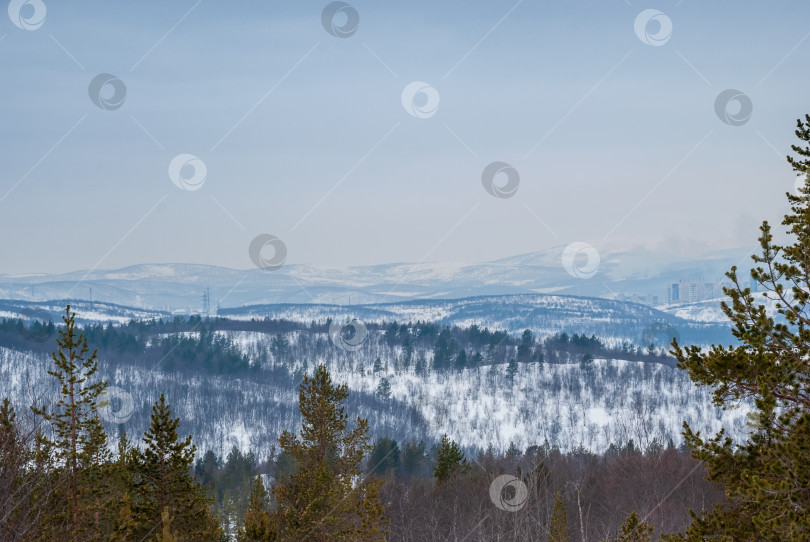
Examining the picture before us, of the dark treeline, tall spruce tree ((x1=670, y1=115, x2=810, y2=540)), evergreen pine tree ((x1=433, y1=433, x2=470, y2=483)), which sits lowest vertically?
the dark treeline

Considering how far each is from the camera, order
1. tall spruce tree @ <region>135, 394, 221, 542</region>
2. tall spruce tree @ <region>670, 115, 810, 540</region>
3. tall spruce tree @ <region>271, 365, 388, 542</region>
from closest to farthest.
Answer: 1. tall spruce tree @ <region>670, 115, 810, 540</region>
2. tall spruce tree @ <region>135, 394, 221, 542</region>
3. tall spruce tree @ <region>271, 365, 388, 542</region>

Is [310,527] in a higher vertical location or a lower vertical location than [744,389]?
lower

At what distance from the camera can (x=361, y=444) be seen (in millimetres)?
26312

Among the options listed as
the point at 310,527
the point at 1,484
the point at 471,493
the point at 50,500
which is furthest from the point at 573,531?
the point at 1,484

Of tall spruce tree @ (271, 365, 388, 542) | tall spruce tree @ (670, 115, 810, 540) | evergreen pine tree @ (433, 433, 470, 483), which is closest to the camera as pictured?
tall spruce tree @ (670, 115, 810, 540)

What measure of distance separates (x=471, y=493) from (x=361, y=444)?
1186 inches

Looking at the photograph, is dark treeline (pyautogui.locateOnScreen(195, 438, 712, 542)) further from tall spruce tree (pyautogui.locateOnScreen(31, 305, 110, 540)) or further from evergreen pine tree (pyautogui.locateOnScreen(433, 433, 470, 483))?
tall spruce tree (pyautogui.locateOnScreen(31, 305, 110, 540))

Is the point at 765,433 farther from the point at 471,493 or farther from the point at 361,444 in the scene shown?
the point at 471,493

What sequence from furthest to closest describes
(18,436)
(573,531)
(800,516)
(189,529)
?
(573,531) < (189,529) < (18,436) < (800,516)

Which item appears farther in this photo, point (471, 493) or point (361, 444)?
point (471, 493)

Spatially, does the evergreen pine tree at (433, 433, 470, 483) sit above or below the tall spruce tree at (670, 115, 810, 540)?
below

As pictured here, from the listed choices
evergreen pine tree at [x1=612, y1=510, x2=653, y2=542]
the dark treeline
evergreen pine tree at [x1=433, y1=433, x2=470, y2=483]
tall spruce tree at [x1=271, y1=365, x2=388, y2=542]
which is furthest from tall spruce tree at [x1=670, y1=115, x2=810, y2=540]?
evergreen pine tree at [x1=433, y1=433, x2=470, y2=483]

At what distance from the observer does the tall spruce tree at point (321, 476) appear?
22.5 metres

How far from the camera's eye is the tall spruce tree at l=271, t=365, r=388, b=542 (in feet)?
73.8
